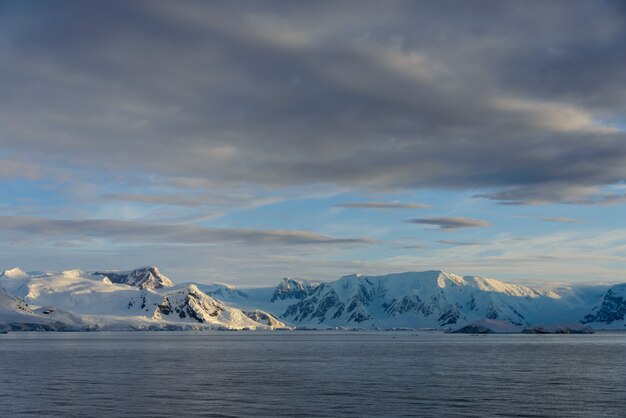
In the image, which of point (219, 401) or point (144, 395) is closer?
point (219, 401)

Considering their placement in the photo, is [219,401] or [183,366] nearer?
[219,401]

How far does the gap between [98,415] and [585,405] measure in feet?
137

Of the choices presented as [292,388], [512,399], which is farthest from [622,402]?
[292,388]

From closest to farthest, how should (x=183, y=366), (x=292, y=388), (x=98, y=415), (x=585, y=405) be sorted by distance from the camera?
(x=98, y=415)
(x=585, y=405)
(x=292, y=388)
(x=183, y=366)

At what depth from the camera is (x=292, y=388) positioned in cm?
7706

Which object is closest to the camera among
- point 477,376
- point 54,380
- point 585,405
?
point 585,405

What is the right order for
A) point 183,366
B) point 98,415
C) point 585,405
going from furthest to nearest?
point 183,366 → point 585,405 → point 98,415

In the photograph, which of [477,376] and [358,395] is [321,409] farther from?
[477,376]

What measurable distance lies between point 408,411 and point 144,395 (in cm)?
2677

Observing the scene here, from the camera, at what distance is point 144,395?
230 feet

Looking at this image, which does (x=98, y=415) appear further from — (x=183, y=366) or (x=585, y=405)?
(x=183, y=366)

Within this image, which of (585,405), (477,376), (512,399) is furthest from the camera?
(477,376)

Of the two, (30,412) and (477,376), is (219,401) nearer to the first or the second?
(30,412)

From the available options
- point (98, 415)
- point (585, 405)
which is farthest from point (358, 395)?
point (98, 415)
